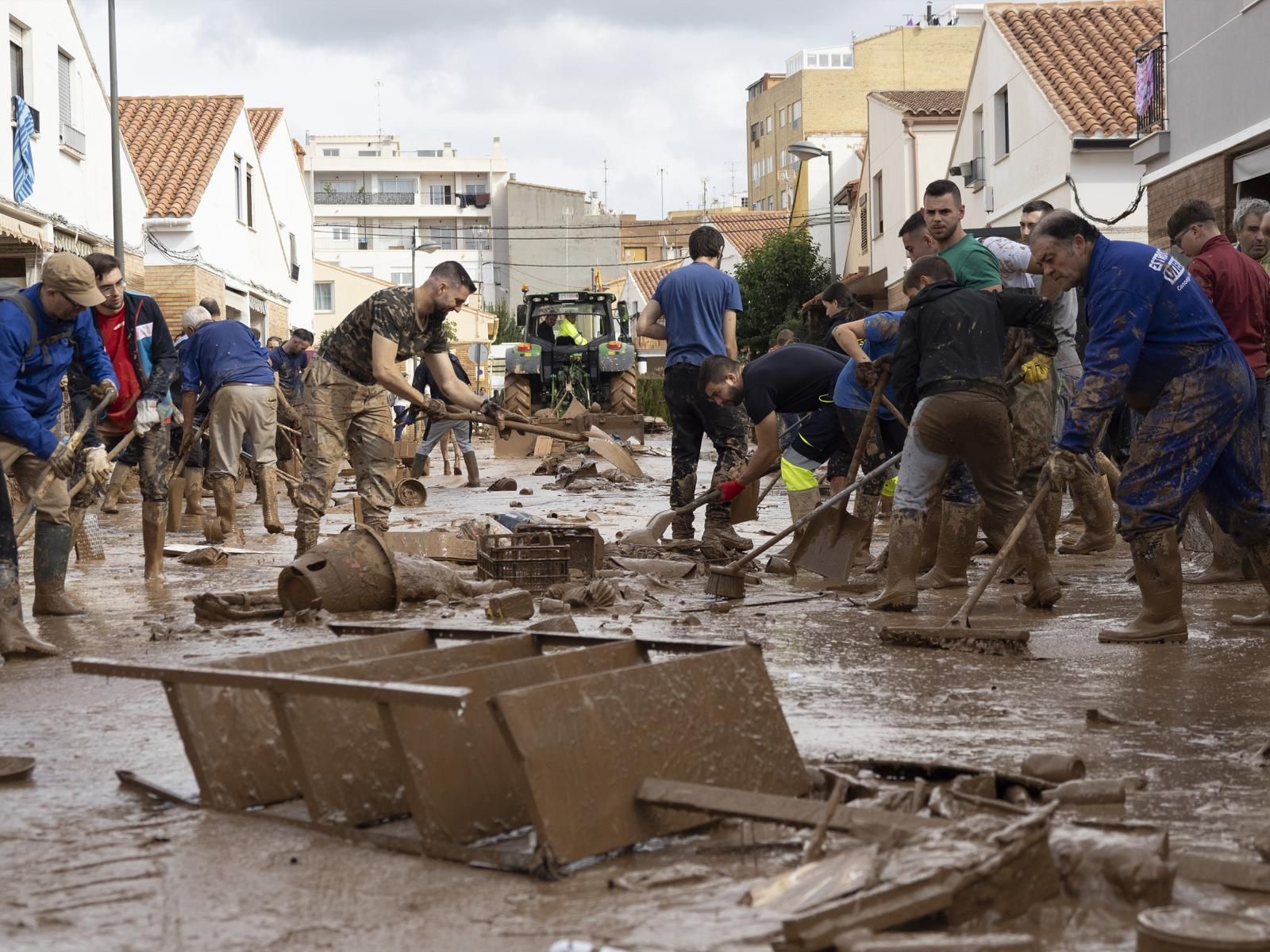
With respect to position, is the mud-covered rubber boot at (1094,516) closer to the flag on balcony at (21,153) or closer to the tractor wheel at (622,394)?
the flag on balcony at (21,153)

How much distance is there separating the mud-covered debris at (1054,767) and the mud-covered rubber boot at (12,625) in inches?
171

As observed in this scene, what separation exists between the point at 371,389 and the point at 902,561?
11.0 feet

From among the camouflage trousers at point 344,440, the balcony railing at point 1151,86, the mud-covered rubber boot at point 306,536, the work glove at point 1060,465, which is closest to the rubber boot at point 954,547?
the work glove at point 1060,465

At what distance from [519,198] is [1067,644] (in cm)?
8137

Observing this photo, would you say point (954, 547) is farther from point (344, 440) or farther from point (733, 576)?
point (344, 440)

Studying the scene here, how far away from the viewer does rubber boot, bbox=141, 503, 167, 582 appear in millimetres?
9203

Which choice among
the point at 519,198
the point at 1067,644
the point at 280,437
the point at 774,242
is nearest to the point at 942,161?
the point at 774,242

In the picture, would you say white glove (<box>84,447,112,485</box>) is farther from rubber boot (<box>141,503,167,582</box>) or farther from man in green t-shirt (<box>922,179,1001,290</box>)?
man in green t-shirt (<box>922,179,1001,290</box>)

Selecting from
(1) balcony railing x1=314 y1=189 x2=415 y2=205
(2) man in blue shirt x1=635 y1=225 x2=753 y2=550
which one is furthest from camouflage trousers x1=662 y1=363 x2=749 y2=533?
(1) balcony railing x1=314 y1=189 x2=415 y2=205

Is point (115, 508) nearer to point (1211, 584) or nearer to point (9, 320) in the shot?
point (9, 320)

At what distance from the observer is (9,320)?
273 inches

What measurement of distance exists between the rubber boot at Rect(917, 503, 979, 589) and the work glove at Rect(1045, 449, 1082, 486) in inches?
68.2

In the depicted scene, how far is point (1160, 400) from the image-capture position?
5.94 m

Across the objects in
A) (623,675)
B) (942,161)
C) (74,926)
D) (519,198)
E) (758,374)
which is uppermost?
(519,198)
